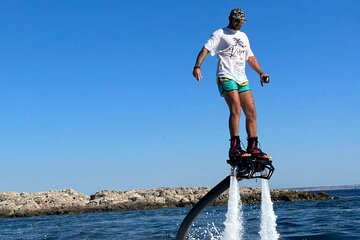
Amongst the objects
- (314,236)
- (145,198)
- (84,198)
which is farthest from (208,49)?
(84,198)

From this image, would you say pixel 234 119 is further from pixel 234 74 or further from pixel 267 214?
pixel 267 214

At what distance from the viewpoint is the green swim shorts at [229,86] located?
304 inches

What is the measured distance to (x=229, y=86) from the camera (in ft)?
25.3

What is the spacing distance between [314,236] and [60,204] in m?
59.4

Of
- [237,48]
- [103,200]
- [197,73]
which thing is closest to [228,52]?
[237,48]

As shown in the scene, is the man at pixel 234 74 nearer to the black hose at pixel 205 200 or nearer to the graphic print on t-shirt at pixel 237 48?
the graphic print on t-shirt at pixel 237 48

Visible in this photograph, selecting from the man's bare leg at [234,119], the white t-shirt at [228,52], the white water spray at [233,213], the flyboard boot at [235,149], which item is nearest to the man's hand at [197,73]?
the white t-shirt at [228,52]

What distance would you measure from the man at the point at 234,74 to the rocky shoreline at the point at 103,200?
6231 cm

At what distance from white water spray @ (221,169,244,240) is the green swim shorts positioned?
1.19m

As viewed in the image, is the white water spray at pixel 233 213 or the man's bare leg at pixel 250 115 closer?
the white water spray at pixel 233 213

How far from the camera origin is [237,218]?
8.00 m

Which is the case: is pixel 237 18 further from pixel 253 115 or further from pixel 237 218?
pixel 237 218

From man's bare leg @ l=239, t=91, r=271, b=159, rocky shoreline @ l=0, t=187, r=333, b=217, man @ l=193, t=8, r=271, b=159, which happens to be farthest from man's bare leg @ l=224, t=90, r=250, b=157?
rocky shoreline @ l=0, t=187, r=333, b=217

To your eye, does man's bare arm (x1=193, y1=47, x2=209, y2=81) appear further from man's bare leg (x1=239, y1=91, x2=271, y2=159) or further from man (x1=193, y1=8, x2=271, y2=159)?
man's bare leg (x1=239, y1=91, x2=271, y2=159)
